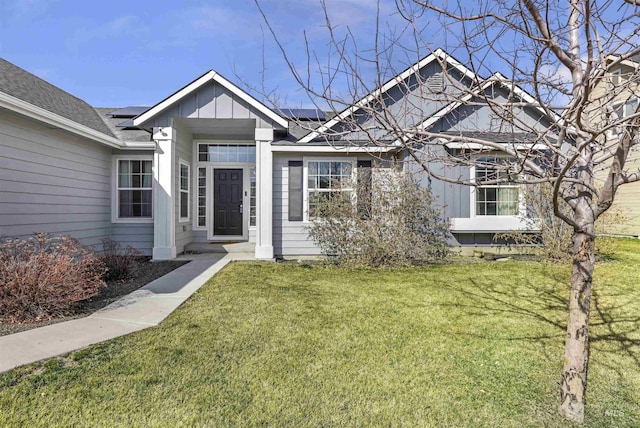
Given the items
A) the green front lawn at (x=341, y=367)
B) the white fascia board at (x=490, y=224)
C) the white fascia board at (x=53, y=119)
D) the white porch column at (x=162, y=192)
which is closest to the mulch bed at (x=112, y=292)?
the white porch column at (x=162, y=192)

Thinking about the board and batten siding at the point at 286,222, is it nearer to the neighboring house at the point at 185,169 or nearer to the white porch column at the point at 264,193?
the neighboring house at the point at 185,169

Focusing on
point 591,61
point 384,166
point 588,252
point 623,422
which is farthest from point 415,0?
point 384,166

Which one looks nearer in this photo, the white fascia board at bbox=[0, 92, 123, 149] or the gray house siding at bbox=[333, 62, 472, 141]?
the gray house siding at bbox=[333, 62, 472, 141]

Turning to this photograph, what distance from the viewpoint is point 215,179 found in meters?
10.9

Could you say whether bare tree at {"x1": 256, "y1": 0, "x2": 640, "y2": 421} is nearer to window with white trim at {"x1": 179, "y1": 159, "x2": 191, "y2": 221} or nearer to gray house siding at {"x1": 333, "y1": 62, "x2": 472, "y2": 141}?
gray house siding at {"x1": 333, "y1": 62, "x2": 472, "y2": 141}

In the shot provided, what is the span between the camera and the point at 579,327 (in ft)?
8.32

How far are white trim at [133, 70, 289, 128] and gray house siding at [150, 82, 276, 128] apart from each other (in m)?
0.14

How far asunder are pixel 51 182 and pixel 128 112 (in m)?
4.62

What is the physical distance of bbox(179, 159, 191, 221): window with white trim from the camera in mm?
9883

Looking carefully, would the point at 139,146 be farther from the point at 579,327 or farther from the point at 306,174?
the point at 579,327

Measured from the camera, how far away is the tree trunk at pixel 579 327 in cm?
251

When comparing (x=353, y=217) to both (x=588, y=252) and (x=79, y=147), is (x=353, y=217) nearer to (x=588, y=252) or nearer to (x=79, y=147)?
(x=588, y=252)

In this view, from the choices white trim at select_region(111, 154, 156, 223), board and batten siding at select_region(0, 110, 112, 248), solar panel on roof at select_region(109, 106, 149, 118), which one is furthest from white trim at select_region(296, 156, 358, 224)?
solar panel on roof at select_region(109, 106, 149, 118)

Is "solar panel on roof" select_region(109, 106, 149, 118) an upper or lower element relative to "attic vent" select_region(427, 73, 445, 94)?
upper
